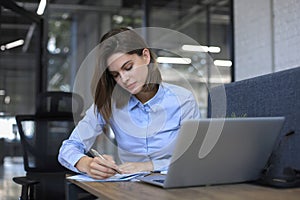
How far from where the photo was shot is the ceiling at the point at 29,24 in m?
4.72

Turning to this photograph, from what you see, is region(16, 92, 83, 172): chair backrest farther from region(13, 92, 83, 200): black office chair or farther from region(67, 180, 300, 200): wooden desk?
region(67, 180, 300, 200): wooden desk

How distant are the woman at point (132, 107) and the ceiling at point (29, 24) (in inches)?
129

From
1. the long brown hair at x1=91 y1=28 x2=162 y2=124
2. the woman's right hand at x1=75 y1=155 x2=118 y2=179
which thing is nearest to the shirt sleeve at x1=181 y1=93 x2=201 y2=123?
the long brown hair at x1=91 y1=28 x2=162 y2=124

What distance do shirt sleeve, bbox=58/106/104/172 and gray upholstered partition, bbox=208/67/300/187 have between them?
2.20 feet

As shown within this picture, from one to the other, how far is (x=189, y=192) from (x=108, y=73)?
750mm

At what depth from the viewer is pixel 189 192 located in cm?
108

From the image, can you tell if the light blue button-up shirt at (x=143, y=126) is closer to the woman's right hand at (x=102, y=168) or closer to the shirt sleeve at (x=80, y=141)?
the shirt sleeve at (x=80, y=141)

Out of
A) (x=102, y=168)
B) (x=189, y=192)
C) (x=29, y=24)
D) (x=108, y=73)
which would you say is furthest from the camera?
(x=29, y=24)

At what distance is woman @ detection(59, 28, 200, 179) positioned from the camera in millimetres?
1622

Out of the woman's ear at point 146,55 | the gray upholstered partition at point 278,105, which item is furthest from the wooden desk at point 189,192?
the woman's ear at point 146,55

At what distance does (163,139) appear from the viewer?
1691 mm

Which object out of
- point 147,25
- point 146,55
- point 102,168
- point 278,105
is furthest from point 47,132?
point 147,25

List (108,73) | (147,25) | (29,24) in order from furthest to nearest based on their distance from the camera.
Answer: (147,25), (29,24), (108,73)

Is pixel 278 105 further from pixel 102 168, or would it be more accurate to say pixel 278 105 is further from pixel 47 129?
pixel 47 129
